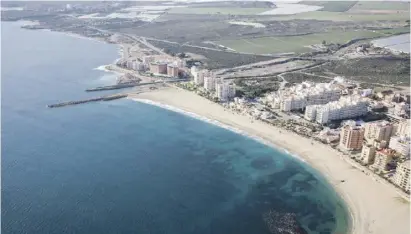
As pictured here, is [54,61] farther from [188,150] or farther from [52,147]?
[188,150]

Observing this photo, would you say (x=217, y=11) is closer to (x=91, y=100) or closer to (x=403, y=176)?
(x=91, y=100)

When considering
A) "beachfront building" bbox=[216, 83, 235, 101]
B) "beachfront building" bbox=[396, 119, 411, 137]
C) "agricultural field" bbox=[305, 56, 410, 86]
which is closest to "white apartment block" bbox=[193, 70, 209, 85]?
"beachfront building" bbox=[216, 83, 235, 101]

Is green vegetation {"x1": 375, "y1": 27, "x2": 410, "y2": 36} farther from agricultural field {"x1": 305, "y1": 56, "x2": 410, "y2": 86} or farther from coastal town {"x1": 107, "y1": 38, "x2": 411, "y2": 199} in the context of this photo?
coastal town {"x1": 107, "y1": 38, "x2": 411, "y2": 199}

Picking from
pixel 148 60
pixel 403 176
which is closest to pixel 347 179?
pixel 403 176

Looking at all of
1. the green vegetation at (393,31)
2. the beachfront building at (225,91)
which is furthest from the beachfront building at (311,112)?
the green vegetation at (393,31)

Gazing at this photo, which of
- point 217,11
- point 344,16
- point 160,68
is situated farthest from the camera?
point 217,11

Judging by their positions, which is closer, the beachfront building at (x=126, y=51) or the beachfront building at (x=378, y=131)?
the beachfront building at (x=378, y=131)

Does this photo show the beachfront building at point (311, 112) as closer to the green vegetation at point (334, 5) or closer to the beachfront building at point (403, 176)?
the beachfront building at point (403, 176)
